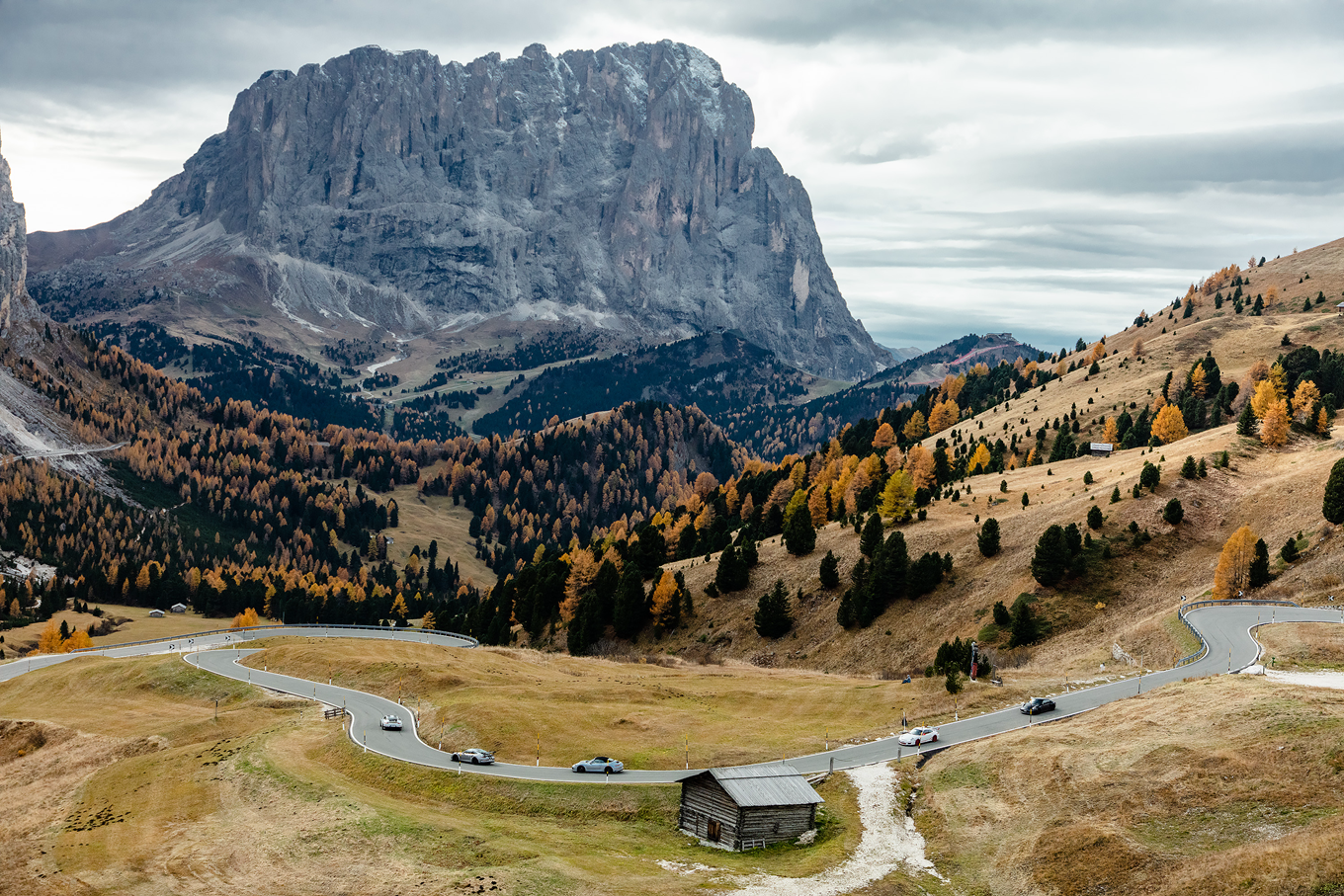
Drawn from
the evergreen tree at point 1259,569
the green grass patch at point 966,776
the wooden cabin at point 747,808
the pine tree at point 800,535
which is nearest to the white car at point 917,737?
the green grass patch at point 966,776

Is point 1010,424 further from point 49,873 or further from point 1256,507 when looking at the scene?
point 49,873

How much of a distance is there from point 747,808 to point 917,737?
16.0 m

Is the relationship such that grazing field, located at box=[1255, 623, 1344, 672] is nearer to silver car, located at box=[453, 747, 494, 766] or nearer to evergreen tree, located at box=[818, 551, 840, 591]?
evergreen tree, located at box=[818, 551, 840, 591]

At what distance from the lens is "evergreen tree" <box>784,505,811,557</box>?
129 meters

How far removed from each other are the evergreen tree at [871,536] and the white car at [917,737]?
5744cm

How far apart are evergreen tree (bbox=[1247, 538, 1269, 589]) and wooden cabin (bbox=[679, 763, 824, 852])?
183ft

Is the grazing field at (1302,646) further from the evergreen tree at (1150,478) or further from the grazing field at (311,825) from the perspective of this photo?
the evergreen tree at (1150,478)

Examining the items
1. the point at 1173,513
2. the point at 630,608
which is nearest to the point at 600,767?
the point at 630,608

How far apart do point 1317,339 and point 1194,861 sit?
7782 inches

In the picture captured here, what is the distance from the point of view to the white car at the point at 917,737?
193 ft

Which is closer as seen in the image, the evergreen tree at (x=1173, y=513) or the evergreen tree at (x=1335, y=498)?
the evergreen tree at (x=1335, y=498)

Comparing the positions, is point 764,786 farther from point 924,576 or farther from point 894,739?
point 924,576

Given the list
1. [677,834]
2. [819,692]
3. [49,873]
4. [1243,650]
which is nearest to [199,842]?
[49,873]

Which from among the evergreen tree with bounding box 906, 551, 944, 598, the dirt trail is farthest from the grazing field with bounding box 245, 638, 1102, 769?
the evergreen tree with bounding box 906, 551, 944, 598
